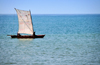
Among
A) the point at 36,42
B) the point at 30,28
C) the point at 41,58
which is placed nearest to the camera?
the point at 41,58

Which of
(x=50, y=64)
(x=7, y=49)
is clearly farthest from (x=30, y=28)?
(x=50, y=64)

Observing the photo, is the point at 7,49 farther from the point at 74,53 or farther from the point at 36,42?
the point at 74,53

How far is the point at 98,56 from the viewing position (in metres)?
35.7

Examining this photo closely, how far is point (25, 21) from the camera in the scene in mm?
53688

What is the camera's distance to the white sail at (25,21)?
53.0m

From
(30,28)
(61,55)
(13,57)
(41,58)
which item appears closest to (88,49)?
(61,55)

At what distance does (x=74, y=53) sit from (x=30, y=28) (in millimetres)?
19309

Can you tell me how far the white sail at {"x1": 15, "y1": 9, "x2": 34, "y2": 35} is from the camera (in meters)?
53.0

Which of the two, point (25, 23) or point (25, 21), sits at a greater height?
point (25, 21)

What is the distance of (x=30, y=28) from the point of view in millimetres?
54062

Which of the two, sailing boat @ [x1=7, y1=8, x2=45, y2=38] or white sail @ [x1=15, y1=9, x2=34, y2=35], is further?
white sail @ [x1=15, y1=9, x2=34, y2=35]

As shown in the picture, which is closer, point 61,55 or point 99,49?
point 61,55

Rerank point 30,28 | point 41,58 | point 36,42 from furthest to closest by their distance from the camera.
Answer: point 30,28
point 36,42
point 41,58

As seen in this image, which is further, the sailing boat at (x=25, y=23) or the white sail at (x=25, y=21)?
the white sail at (x=25, y=21)
